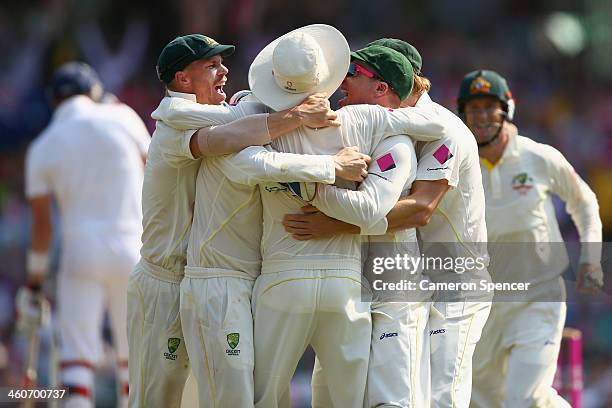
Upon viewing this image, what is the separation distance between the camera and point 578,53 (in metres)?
17.3

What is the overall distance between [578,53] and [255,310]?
11.8 m

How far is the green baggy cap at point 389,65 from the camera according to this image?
21.6 ft

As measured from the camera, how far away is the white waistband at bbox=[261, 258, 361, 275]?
250 inches

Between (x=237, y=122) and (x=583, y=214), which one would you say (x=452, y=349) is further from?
(x=583, y=214)

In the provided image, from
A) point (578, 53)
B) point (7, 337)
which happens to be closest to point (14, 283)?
point (7, 337)

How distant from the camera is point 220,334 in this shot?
641 centimetres

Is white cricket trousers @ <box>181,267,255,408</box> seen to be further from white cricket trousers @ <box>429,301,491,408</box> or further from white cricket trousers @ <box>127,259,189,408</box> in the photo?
white cricket trousers @ <box>429,301,491,408</box>

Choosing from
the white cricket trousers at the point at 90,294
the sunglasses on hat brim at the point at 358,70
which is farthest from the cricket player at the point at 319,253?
the white cricket trousers at the point at 90,294

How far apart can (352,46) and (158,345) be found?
10.6 metres

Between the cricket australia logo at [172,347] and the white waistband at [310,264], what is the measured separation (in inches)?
33.7

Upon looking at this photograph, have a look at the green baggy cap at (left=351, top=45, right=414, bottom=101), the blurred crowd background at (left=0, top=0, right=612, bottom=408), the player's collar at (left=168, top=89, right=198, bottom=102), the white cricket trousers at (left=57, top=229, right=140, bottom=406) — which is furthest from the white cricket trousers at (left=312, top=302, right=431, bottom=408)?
the blurred crowd background at (left=0, top=0, right=612, bottom=408)

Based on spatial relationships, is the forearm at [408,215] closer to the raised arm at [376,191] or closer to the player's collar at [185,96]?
the raised arm at [376,191]

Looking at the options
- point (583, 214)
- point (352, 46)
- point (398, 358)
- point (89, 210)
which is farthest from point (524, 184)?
point (352, 46)

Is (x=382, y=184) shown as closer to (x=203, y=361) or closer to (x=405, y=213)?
(x=405, y=213)
